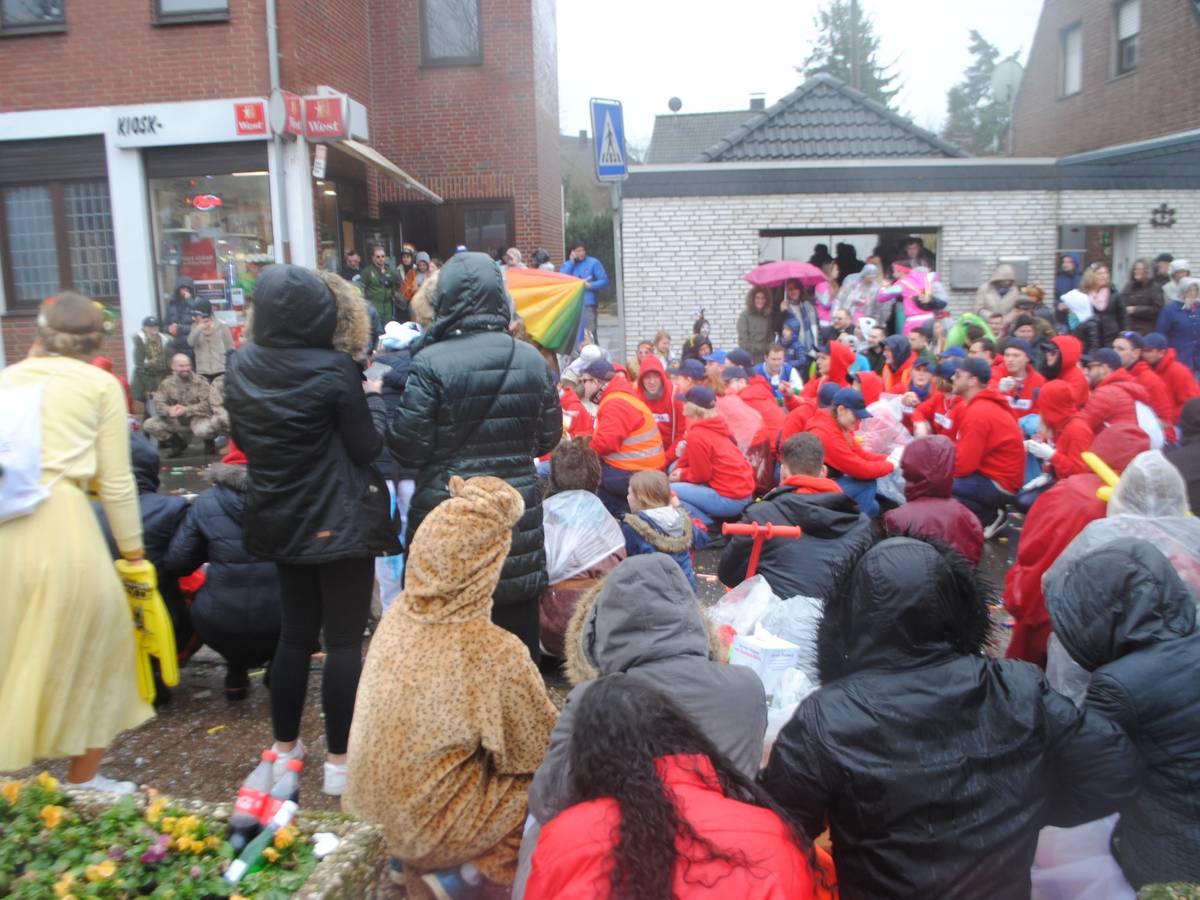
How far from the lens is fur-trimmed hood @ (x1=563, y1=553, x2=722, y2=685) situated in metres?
2.64

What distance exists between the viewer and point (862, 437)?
8.21 metres

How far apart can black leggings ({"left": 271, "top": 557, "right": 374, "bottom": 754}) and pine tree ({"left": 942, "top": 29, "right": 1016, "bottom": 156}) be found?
60252 millimetres

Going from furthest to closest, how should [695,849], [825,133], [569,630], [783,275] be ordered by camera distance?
[825,133]
[783,275]
[569,630]
[695,849]

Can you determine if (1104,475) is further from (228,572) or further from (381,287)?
(381,287)

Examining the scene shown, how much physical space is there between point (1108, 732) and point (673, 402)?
618 centimetres

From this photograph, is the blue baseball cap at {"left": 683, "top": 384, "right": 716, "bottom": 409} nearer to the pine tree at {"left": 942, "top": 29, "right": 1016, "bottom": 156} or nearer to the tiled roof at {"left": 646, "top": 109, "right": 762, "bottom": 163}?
the tiled roof at {"left": 646, "top": 109, "right": 762, "bottom": 163}

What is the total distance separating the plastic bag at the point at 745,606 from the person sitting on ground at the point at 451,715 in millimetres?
1435

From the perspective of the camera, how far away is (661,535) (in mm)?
4930

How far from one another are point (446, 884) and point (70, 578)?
167 centimetres

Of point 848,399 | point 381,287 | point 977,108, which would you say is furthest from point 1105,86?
point 977,108

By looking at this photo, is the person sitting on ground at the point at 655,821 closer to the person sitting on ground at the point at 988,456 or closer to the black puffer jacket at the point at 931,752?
the black puffer jacket at the point at 931,752

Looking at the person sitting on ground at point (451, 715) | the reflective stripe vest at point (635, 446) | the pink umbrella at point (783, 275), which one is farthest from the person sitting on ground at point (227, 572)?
the pink umbrella at point (783, 275)

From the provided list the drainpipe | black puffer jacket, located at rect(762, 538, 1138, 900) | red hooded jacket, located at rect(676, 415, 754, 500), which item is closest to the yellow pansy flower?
black puffer jacket, located at rect(762, 538, 1138, 900)

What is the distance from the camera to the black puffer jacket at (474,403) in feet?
12.1
